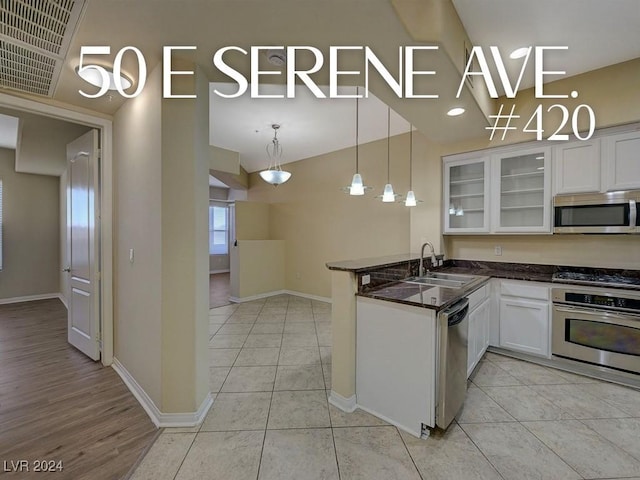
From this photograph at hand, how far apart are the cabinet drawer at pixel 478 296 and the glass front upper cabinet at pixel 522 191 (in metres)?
0.83

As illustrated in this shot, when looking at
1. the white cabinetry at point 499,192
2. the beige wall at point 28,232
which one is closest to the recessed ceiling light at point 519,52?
the white cabinetry at point 499,192

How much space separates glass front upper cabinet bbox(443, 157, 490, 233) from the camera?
3.35 metres

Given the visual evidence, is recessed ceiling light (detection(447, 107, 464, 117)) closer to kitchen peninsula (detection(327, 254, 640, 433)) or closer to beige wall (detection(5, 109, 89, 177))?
kitchen peninsula (detection(327, 254, 640, 433))

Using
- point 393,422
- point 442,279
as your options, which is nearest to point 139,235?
point 393,422

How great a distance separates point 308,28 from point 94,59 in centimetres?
149

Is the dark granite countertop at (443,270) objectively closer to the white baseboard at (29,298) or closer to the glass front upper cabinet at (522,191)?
the glass front upper cabinet at (522,191)

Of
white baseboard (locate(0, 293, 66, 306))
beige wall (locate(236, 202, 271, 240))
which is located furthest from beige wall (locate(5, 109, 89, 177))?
beige wall (locate(236, 202, 271, 240))

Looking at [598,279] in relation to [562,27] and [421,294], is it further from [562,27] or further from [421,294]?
[562,27]

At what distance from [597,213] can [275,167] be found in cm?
457

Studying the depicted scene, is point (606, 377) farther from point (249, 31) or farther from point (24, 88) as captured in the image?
point (24, 88)

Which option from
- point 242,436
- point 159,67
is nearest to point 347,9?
point 159,67

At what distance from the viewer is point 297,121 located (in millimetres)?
3904

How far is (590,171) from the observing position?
2729mm

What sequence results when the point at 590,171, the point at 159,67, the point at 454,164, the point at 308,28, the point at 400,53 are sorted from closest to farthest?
the point at 308,28 → the point at 400,53 → the point at 159,67 → the point at 590,171 → the point at 454,164
